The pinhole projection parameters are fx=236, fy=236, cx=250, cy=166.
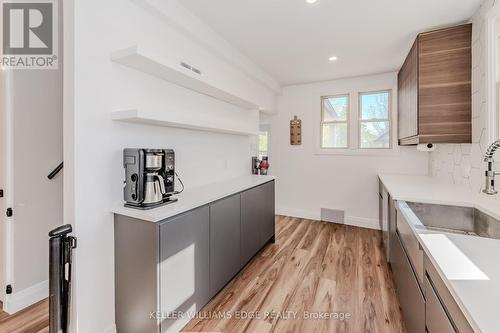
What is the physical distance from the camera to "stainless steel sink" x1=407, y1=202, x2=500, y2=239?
1.72 meters

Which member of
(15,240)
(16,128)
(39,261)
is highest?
(16,128)

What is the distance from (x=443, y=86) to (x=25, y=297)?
14.5 feet

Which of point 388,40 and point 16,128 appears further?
point 388,40

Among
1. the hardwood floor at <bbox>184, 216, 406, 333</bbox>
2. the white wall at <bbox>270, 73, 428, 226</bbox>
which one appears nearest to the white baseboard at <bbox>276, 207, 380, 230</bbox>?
the white wall at <bbox>270, 73, 428, 226</bbox>

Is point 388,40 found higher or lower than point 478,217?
higher

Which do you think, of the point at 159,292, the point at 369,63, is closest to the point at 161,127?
the point at 159,292

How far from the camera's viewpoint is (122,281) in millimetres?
1698

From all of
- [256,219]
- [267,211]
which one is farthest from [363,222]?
[256,219]

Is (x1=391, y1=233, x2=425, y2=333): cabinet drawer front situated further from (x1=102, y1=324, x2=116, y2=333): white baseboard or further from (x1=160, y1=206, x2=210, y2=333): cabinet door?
(x1=102, y1=324, x2=116, y2=333): white baseboard

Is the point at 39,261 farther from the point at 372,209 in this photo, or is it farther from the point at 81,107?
the point at 372,209

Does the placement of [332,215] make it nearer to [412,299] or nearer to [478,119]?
[478,119]

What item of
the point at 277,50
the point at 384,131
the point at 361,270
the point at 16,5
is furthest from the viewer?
the point at 384,131

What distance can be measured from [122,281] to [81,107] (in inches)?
48.6

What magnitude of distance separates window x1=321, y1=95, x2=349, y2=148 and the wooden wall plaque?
0.44 meters
